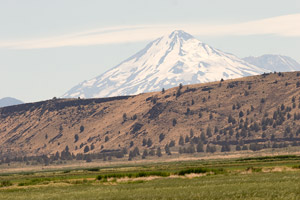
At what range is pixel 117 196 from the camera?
246ft

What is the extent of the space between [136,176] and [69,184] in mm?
11586

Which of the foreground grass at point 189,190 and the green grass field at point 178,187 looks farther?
the green grass field at point 178,187

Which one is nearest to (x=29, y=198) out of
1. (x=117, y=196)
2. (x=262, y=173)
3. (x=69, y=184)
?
(x=117, y=196)

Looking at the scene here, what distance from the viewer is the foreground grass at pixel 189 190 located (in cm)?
6819

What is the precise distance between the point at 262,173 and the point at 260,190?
93.1 ft

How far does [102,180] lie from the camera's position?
344 ft

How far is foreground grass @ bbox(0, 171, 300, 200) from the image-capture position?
224 feet

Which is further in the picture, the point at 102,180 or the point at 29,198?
the point at 102,180

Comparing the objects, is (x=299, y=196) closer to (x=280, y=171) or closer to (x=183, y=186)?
(x=183, y=186)

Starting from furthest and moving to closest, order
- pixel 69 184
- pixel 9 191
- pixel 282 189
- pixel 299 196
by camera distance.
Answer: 1. pixel 69 184
2. pixel 9 191
3. pixel 282 189
4. pixel 299 196

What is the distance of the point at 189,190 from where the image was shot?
75.8 m

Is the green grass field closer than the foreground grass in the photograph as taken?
No

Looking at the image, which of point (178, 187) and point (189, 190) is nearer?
point (189, 190)

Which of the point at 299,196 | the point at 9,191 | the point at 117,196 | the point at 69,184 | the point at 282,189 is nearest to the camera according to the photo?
the point at 299,196
